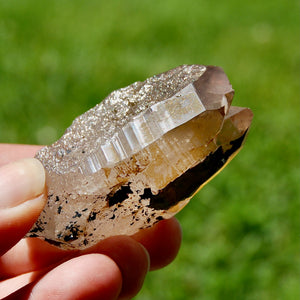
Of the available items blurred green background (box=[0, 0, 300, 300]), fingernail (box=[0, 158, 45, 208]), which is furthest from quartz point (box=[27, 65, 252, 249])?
blurred green background (box=[0, 0, 300, 300])

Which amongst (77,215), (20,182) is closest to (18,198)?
(20,182)

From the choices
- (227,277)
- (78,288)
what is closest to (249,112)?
(78,288)

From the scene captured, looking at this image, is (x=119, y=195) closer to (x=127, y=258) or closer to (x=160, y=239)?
(x=127, y=258)

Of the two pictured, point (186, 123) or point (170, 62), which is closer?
point (186, 123)

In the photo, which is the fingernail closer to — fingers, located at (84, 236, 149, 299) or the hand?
the hand

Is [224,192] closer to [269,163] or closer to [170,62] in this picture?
[269,163]

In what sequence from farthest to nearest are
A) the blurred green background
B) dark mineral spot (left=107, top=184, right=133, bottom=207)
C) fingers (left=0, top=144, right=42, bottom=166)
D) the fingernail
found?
the blurred green background < fingers (left=0, top=144, right=42, bottom=166) < dark mineral spot (left=107, top=184, right=133, bottom=207) < the fingernail

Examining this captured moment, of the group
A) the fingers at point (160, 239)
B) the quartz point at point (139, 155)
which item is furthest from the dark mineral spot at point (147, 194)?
the fingers at point (160, 239)
